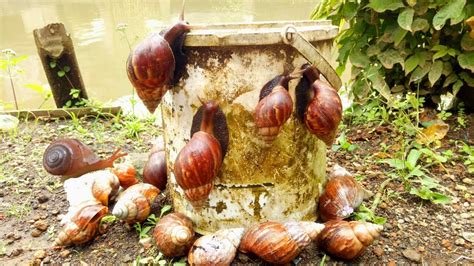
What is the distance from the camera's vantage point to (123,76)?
559 centimetres

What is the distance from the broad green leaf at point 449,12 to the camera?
2.23 meters

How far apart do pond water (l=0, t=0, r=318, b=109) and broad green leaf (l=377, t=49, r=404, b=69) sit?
1507 millimetres

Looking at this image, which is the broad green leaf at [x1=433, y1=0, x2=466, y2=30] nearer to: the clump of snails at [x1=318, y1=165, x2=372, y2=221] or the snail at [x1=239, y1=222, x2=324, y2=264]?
the clump of snails at [x1=318, y1=165, x2=372, y2=221]

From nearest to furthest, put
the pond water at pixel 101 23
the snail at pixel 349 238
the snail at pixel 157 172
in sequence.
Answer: the snail at pixel 349 238 < the snail at pixel 157 172 < the pond water at pixel 101 23

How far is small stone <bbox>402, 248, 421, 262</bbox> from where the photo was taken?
158cm

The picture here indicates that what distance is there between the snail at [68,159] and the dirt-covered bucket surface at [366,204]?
195 millimetres

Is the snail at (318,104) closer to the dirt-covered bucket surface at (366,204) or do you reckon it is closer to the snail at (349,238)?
the snail at (349,238)

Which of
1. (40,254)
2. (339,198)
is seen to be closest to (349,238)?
(339,198)

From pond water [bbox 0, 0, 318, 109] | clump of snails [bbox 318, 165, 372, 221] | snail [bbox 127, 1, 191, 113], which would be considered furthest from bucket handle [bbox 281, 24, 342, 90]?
pond water [bbox 0, 0, 318, 109]

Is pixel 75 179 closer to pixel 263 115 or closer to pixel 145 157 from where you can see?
pixel 145 157

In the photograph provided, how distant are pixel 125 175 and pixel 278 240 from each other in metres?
0.93

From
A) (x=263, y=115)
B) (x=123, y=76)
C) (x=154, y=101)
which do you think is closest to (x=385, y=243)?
(x=263, y=115)

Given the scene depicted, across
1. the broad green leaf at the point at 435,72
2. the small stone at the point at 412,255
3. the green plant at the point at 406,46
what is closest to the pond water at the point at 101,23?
the green plant at the point at 406,46

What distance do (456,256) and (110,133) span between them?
7.88 ft
